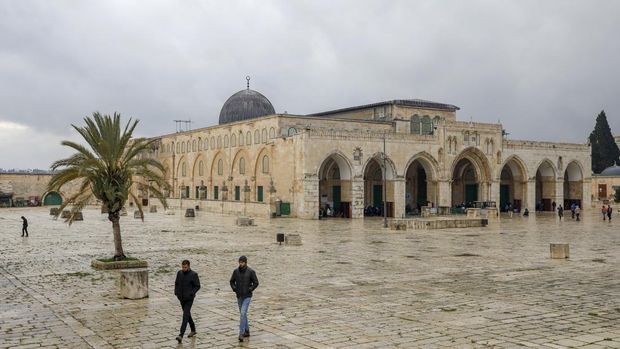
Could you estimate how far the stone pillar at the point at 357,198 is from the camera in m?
46.2

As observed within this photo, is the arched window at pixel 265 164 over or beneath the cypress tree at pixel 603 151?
beneath

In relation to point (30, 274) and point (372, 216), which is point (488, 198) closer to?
point (372, 216)

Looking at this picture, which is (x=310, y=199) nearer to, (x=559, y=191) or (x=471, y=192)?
(x=471, y=192)

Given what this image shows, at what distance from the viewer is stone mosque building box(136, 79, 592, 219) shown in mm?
45938

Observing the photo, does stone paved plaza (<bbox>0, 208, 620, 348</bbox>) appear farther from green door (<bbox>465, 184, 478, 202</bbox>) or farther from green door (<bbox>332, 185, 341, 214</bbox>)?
green door (<bbox>465, 184, 478, 202</bbox>)

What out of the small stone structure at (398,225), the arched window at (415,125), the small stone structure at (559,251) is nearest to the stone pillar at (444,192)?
the arched window at (415,125)

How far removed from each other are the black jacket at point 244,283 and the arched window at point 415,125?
149 feet

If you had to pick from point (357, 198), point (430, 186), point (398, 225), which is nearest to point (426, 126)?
point (430, 186)

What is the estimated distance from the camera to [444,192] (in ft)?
167

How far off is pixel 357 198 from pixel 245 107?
18.8 meters

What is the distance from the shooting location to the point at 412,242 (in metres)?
27.0

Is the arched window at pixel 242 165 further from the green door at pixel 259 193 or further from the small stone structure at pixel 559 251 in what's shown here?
the small stone structure at pixel 559 251

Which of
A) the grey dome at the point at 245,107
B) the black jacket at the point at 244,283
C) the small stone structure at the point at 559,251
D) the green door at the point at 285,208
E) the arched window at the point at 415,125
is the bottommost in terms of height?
the small stone structure at the point at 559,251

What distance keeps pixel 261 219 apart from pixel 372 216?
10.3 metres
